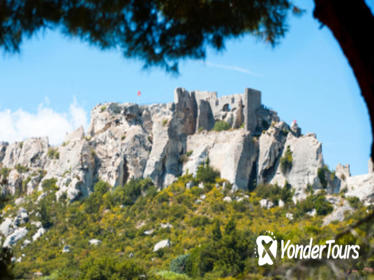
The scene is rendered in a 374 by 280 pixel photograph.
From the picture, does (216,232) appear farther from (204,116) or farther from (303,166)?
(204,116)

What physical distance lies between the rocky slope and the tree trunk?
132ft

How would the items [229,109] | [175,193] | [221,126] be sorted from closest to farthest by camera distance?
[175,193] < [221,126] < [229,109]

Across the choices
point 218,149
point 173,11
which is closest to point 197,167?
point 218,149

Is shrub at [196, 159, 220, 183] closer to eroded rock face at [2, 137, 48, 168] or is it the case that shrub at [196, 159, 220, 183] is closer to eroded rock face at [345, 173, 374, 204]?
eroded rock face at [345, 173, 374, 204]

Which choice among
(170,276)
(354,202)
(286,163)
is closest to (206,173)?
(286,163)

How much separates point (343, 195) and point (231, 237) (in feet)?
33.4

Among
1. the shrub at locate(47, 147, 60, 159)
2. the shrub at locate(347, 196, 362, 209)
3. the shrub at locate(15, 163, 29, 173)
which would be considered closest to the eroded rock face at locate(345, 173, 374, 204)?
the shrub at locate(347, 196, 362, 209)

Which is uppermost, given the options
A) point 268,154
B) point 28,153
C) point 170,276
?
point 28,153

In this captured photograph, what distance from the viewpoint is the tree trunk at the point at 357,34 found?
4625 millimetres

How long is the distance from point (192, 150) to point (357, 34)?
1910 inches

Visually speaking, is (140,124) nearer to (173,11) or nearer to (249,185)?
(249,185)

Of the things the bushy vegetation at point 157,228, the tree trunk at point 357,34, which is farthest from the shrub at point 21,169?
the tree trunk at point 357,34

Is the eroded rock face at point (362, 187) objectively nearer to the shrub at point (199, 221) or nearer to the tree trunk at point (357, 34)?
the shrub at point (199, 221)

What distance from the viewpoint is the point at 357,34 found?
4.75 metres
